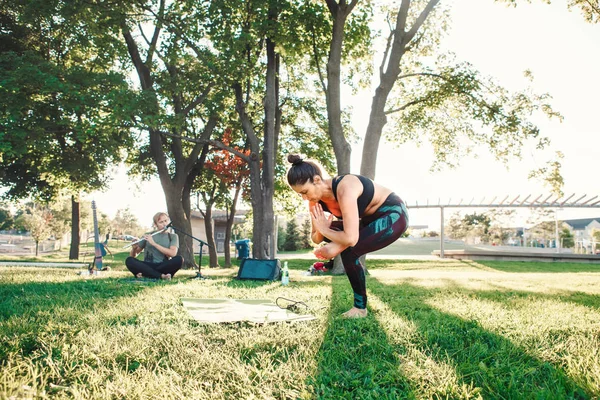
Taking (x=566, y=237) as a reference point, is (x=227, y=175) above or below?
above

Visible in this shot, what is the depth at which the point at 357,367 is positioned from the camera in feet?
7.34

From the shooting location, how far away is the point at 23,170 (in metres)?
17.2

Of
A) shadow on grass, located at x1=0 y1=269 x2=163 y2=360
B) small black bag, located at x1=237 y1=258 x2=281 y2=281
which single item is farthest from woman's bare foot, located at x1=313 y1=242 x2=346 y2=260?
small black bag, located at x1=237 y1=258 x2=281 y2=281

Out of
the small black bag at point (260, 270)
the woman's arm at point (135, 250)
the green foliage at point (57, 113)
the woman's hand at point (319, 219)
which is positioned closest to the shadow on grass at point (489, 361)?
the woman's hand at point (319, 219)

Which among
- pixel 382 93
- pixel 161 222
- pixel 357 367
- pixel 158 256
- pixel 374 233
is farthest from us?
pixel 382 93

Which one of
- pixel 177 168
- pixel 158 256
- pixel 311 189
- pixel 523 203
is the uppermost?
pixel 177 168

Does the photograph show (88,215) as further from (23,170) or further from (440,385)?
(440,385)

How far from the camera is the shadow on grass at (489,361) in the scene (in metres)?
1.91

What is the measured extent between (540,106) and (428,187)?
42.3ft

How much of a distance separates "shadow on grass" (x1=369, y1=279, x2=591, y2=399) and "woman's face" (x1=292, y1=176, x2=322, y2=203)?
4.11ft

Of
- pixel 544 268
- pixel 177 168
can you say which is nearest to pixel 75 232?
pixel 177 168

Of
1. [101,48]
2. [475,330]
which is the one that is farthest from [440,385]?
[101,48]

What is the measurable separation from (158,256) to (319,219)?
5.19 metres

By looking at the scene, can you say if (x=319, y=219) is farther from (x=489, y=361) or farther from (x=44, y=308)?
(x=44, y=308)
